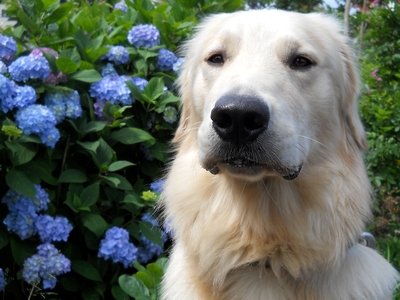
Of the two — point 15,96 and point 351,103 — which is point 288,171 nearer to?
point 351,103

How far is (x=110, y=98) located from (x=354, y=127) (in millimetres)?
1703

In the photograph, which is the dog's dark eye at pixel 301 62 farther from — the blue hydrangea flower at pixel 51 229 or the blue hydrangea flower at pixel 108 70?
the blue hydrangea flower at pixel 51 229

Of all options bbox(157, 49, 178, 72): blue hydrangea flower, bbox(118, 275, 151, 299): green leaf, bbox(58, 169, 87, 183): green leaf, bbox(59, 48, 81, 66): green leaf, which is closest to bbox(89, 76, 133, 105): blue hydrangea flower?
bbox(59, 48, 81, 66): green leaf

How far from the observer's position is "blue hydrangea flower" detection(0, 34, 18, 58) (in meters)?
3.36

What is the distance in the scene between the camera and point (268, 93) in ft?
7.57

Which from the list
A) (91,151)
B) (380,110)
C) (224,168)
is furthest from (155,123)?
(380,110)

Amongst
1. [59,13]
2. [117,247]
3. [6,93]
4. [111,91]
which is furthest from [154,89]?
[117,247]

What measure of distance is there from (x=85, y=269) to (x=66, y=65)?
1358 mm

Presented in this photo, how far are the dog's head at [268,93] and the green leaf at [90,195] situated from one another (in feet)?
2.24

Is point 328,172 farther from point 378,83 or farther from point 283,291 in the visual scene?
point 378,83

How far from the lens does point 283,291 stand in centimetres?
247

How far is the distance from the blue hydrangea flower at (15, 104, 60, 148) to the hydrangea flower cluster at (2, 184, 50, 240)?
0.33 metres

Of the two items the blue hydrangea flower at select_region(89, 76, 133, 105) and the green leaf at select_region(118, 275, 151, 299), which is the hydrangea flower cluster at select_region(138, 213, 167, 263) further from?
the blue hydrangea flower at select_region(89, 76, 133, 105)

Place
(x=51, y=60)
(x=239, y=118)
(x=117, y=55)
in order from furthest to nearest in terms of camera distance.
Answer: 1. (x=117, y=55)
2. (x=51, y=60)
3. (x=239, y=118)
